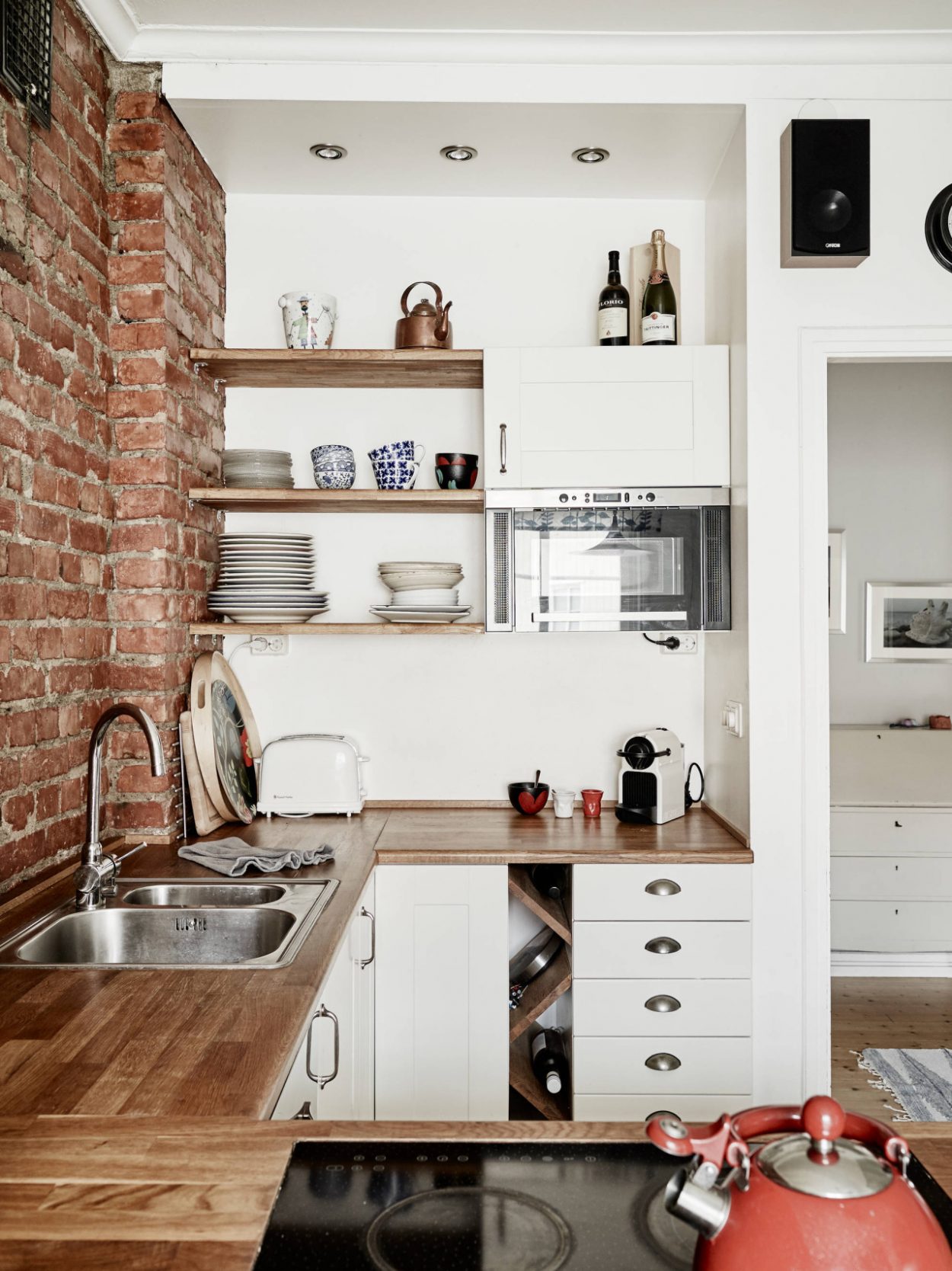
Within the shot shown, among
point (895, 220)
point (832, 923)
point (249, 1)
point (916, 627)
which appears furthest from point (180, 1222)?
point (916, 627)

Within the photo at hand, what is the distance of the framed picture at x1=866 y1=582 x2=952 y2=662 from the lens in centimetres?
433

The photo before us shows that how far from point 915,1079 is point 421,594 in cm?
217

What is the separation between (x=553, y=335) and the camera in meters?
2.99

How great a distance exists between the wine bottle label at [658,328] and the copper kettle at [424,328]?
55 centimetres

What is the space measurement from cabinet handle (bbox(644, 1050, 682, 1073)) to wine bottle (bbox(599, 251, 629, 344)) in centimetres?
188

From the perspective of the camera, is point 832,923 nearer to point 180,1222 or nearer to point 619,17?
point 619,17

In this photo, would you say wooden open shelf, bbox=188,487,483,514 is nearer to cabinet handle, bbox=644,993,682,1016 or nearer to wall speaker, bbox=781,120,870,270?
wall speaker, bbox=781,120,870,270

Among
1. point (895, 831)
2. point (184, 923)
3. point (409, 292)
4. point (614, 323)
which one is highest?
point (409, 292)

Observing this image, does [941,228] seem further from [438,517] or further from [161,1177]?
[161,1177]

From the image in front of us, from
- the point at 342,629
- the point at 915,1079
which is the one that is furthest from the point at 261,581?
the point at 915,1079

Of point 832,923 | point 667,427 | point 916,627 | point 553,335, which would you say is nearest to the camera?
A: point 667,427

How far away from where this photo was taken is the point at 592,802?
9.17 ft

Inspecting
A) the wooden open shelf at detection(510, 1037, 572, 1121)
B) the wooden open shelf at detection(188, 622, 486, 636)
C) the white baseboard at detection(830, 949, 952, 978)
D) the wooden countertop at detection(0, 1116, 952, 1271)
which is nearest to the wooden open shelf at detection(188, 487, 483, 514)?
the wooden open shelf at detection(188, 622, 486, 636)

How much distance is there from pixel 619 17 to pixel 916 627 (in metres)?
2.94
